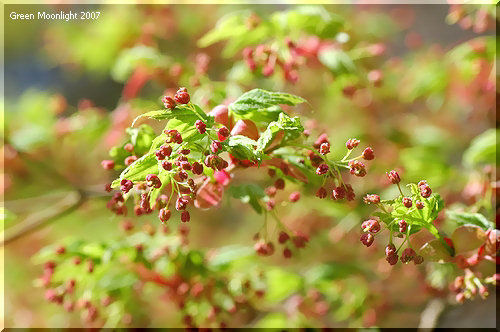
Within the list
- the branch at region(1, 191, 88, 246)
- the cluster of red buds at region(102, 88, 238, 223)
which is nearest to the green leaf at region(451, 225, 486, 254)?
the cluster of red buds at region(102, 88, 238, 223)

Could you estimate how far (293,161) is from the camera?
0.75 metres

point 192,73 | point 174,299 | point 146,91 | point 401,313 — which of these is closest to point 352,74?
point 192,73

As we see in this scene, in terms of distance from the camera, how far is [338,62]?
40.7 inches

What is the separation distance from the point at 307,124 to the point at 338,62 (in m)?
0.16

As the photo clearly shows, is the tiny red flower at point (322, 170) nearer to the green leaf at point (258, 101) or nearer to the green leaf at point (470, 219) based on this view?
the green leaf at point (258, 101)

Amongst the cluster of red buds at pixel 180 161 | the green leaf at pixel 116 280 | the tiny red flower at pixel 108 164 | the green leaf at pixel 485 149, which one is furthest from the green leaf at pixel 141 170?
the green leaf at pixel 485 149

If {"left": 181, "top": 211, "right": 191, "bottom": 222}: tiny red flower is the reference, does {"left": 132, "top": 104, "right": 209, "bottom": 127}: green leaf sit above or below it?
above

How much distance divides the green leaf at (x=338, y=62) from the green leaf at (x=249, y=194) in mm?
353

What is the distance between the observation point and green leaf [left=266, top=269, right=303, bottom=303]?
1.09 m

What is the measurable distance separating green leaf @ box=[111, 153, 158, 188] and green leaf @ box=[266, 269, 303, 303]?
51 centimetres

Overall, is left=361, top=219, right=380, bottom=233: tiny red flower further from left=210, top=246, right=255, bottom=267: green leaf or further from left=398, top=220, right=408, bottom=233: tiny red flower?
left=210, top=246, right=255, bottom=267: green leaf

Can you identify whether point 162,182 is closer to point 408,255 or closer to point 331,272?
point 408,255

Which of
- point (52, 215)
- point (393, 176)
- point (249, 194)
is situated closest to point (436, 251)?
point (393, 176)

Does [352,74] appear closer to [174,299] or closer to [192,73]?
[192,73]
